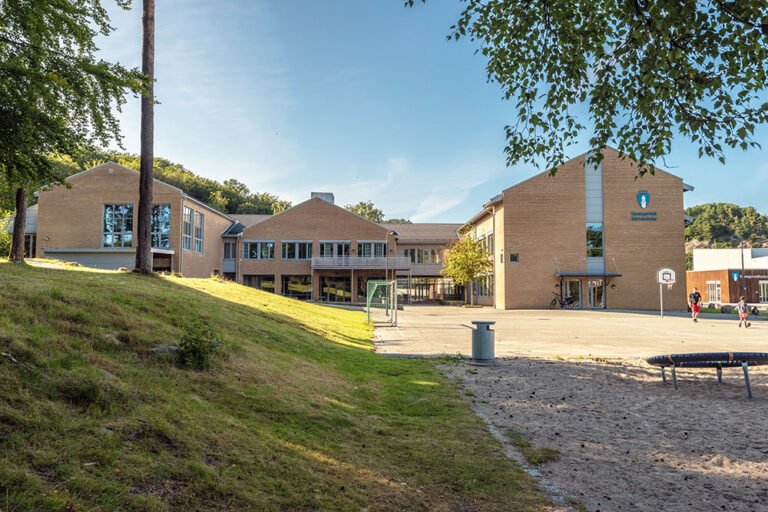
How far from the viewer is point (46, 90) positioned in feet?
22.8

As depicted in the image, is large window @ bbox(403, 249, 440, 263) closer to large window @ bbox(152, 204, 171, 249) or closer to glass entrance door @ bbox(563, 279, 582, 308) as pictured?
glass entrance door @ bbox(563, 279, 582, 308)

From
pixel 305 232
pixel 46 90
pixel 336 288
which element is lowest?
pixel 336 288

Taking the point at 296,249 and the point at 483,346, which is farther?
the point at 296,249

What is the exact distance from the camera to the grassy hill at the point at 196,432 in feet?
10.8

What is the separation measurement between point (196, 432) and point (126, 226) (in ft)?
135

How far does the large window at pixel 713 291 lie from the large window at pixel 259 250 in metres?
49.7

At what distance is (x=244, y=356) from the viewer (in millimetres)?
7535

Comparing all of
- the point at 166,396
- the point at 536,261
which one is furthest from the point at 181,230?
the point at 166,396

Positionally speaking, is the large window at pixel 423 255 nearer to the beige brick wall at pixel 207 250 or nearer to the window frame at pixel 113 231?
the beige brick wall at pixel 207 250

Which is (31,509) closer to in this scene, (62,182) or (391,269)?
(62,182)

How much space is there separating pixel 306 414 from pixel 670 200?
44478 mm

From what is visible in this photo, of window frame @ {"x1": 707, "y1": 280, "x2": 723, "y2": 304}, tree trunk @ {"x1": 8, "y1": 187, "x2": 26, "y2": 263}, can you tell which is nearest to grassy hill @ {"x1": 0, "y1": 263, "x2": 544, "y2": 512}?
tree trunk @ {"x1": 8, "y1": 187, "x2": 26, "y2": 263}

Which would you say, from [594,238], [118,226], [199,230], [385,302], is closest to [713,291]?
[594,238]

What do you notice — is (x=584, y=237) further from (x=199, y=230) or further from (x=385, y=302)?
(x=199, y=230)
